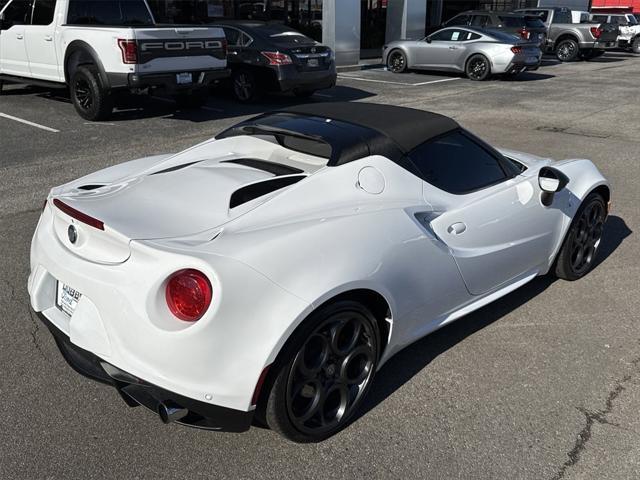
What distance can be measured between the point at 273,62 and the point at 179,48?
2349 mm

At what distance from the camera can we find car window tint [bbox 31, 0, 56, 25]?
10.5 metres

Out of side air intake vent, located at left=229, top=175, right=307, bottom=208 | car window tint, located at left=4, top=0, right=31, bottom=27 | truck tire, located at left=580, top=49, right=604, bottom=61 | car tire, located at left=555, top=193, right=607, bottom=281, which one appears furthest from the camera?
truck tire, located at left=580, top=49, right=604, bottom=61

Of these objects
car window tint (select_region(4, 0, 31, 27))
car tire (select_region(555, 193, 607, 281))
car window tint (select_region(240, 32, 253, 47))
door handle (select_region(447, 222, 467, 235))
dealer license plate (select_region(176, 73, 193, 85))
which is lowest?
car tire (select_region(555, 193, 607, 281))

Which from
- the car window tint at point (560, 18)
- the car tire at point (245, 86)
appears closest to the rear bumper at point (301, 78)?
the car tire at point (245, 86)

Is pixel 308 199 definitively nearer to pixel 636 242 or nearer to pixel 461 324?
pixel 461 324

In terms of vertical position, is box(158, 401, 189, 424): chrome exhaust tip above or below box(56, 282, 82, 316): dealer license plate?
below

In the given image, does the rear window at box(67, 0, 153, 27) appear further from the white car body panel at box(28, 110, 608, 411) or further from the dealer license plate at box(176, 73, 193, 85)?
the white car body panel at box(28, 110, 608, 411)

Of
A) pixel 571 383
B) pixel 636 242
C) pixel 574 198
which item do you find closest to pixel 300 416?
pixel 571 383

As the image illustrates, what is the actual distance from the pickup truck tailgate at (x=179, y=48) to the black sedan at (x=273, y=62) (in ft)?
4.80

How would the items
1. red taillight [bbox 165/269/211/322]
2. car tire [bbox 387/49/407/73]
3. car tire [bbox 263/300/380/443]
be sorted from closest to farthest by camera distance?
1. red taillight [bbox 165/269/211/322]
2. car tire [bbox 263/300/380/443]
3. car tire [bbox 387/49/407/73]

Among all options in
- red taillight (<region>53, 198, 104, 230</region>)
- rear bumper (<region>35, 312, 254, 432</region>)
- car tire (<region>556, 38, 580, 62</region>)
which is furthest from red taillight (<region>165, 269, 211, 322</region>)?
car tire (<region>556, 38, 580, 62</region>)

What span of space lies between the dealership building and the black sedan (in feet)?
13.9

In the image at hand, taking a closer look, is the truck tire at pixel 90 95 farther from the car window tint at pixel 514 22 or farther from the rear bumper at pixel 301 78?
the car window tint at pixel 514 22

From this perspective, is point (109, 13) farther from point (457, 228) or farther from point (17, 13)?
point (457, 228)
